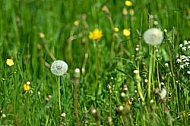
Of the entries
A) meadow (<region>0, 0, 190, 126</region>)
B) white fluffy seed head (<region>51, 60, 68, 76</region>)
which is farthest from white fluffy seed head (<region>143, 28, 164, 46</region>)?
white fluffy seed head (<region>51, 60, 68, 76</region>)

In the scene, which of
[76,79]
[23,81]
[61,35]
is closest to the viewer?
[76,79]

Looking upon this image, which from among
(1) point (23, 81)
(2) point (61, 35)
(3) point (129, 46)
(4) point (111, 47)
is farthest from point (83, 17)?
(1) point (23, 81)

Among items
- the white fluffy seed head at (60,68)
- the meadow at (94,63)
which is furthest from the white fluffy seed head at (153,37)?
the white fluffy seed head at (60,68)

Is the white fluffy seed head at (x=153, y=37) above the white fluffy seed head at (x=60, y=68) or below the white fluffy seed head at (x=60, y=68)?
above

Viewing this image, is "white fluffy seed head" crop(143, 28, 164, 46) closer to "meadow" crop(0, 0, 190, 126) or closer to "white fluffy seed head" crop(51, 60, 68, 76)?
"meadow" crop(0, 0, 190, 126)

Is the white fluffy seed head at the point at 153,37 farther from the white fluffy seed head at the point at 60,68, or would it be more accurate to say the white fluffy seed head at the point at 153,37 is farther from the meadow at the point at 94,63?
the white fluffy seed head at the point at 60,68

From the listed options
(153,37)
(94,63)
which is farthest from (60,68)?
(94,63)

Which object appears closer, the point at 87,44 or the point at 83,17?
the point at 87,44

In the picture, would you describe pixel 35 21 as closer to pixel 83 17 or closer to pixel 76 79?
pixel 83 17
